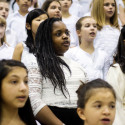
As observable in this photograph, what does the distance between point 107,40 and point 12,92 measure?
→ 2.85m

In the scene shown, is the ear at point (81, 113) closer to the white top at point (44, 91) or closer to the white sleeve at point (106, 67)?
the white top at point (44, 91)

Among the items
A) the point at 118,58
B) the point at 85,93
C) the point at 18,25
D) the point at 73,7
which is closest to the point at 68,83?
the point at 85,93

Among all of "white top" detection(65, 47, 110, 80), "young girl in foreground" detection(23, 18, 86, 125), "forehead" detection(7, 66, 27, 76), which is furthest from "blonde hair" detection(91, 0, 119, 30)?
"forehead" detection(7, 66, 27, 76)

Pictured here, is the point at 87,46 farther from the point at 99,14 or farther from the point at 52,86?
the point at 52,86

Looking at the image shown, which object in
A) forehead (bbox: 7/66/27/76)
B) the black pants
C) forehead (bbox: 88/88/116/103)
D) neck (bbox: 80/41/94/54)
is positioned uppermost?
forehead (bbox: 7/66/27/76)

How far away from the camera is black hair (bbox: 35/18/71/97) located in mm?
3027

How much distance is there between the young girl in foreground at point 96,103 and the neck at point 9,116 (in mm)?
466

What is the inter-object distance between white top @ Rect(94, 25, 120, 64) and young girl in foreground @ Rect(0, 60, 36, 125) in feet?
8.61

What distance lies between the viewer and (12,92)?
2691 millimetres

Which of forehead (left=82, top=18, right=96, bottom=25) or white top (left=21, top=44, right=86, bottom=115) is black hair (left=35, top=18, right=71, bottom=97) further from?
forehead (left=82, top=18, right=96, bottom=25)

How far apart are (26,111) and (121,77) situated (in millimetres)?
1103

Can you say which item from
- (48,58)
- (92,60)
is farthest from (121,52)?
(48,58)

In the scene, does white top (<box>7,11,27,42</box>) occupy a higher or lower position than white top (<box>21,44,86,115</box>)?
higher

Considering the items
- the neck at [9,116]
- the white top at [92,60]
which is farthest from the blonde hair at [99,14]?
the neck at [9,116]
